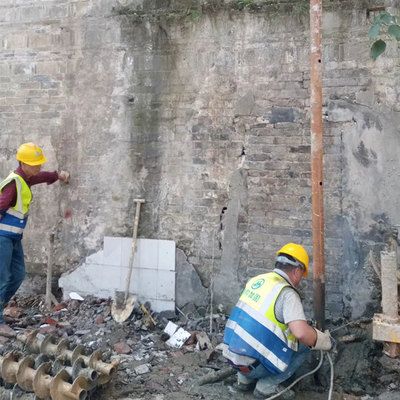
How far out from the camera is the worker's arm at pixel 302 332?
354 centimetres

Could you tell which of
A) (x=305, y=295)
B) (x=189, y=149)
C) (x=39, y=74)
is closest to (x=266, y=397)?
(x=305, y=295)

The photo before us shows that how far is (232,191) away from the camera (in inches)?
209

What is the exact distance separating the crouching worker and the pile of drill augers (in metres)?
1.04

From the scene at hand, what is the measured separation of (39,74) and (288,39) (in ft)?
10.1

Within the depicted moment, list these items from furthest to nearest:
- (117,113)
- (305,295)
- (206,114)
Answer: (117,113)
(206,114)
(305,295)

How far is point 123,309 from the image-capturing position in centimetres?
556

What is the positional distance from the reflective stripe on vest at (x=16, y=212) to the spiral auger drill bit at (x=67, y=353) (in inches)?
49.5

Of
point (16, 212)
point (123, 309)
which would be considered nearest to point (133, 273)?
point (123, 309)

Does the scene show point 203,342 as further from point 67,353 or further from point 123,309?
point 67,353

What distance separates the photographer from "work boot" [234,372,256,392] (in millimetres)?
4023

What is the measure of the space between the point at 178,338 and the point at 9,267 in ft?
6.46

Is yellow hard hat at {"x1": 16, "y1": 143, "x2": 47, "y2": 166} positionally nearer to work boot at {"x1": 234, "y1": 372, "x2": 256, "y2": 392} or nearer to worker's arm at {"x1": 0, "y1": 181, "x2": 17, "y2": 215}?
worker's arm at {"x1": 0, "y1": 181, "x2": 17, "y2": 215}

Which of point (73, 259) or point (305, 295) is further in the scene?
point (73, 259)

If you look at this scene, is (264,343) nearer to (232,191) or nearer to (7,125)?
(232,191)
